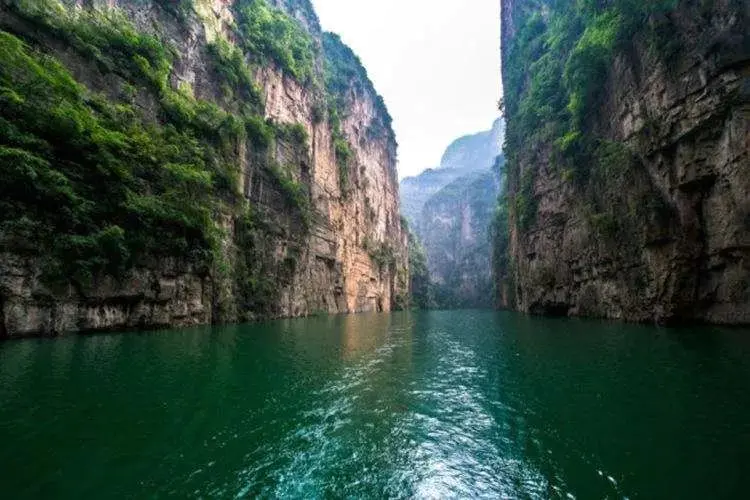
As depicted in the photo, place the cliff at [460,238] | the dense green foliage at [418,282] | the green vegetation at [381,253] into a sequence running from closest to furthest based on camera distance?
the green vegetation at [381,253] → the dense green foliage at [418,282] → the cliff at [460,238]

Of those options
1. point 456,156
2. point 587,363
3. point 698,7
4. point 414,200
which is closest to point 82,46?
point 587,363

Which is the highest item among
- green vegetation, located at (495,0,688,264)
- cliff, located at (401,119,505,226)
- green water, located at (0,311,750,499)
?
cliff, located at (401,119,505,226)

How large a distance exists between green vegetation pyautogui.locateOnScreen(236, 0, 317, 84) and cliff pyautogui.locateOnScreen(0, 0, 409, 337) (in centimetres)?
20

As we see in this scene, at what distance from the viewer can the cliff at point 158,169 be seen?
16.4 metres

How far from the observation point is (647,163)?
2280 cm

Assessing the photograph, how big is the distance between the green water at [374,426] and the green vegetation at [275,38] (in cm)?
3773

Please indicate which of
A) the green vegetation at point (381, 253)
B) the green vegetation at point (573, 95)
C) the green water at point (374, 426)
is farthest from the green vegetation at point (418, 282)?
the green water at point (374, 426)

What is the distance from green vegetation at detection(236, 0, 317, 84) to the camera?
40.2 m

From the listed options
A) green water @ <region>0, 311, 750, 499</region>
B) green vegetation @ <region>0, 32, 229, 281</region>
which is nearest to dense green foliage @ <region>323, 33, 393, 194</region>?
green vegetation @ <region>0, 32, 229, 281</region>

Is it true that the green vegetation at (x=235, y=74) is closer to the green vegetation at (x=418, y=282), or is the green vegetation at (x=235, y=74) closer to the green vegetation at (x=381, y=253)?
the green vegetation at (x=381, y=253)

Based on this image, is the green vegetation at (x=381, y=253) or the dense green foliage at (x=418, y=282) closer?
the green vegetation at (x=381, y=253)

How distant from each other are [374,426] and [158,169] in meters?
21.4

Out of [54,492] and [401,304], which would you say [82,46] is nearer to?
[54,492]

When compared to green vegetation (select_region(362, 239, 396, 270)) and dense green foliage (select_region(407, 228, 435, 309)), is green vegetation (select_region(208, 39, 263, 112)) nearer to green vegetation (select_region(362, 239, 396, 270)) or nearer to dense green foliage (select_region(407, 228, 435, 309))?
green vegetation (select_region(362, 239, 396, 270))
